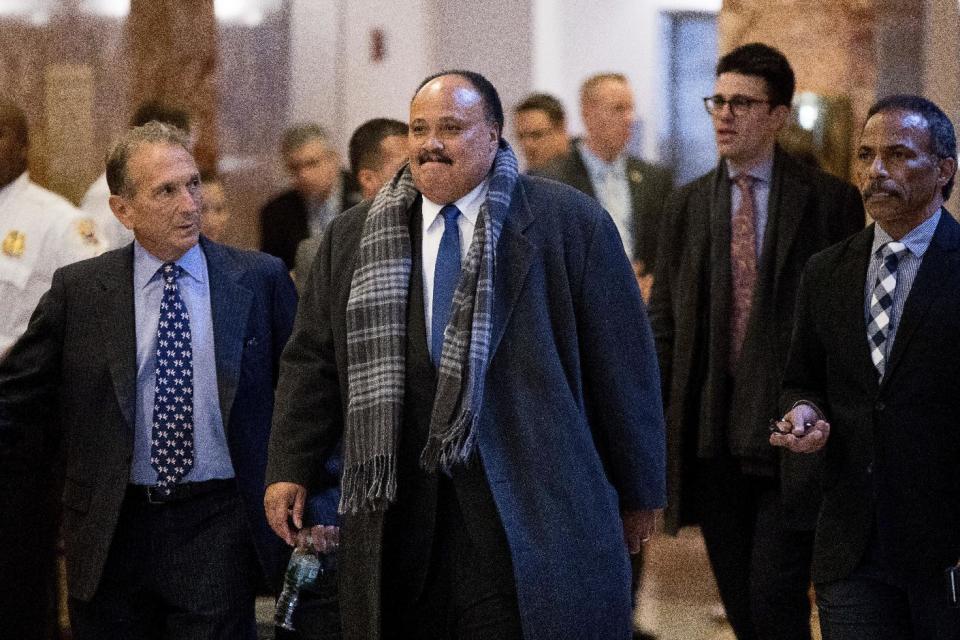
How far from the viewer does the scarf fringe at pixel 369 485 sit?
363 centimetres

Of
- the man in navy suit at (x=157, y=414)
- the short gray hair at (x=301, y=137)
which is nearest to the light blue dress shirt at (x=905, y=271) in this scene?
the man in navy suit at (x=157, y=414)

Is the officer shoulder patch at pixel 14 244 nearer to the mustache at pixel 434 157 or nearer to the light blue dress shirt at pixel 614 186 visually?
the mustache at pixel 434 157

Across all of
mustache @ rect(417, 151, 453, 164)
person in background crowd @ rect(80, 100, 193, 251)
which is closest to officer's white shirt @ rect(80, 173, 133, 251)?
person in background crowd @ rect(80, 100, 193, 251)

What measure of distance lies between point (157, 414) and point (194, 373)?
5.6 inches

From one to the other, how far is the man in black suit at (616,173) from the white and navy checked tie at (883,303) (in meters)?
2.96

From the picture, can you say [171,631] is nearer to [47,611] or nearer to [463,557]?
[463,557]

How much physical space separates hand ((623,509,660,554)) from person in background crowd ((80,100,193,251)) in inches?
111

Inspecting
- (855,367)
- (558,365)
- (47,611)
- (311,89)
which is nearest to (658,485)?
(558,365)

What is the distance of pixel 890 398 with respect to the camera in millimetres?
3963

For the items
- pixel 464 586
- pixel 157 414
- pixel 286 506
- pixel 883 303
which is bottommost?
pixel 464 586

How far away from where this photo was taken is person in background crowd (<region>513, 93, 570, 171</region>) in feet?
26.7

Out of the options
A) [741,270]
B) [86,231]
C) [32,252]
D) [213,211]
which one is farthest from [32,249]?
[741,270]

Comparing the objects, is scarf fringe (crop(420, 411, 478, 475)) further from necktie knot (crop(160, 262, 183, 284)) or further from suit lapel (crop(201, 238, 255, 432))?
necktie knot (crop(160, 262, 183, 284))

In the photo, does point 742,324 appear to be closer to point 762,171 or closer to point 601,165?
point 762,171
